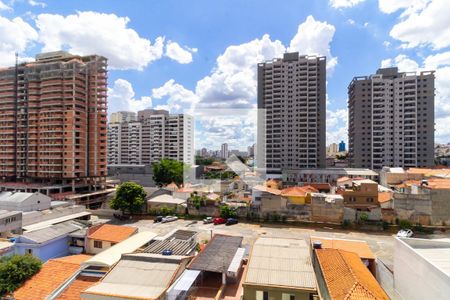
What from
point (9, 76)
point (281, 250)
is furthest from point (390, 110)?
point (9, 76)

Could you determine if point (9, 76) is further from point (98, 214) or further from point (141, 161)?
point (141, 161)

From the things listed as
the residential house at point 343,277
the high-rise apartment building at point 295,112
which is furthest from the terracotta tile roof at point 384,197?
the high-rise apartment building at point 295,112

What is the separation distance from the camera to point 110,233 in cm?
1541

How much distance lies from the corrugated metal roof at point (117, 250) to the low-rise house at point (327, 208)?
1288 centimetres

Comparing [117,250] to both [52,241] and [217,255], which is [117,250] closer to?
[52,241]

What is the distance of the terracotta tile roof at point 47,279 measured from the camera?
10.2m

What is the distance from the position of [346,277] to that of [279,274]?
222 centimetres

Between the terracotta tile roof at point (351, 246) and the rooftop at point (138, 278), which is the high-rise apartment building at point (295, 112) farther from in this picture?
the rooftop at point (138, 278)

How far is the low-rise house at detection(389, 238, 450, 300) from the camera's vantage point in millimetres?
7521

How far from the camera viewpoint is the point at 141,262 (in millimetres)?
11234

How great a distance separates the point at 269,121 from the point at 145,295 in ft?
142

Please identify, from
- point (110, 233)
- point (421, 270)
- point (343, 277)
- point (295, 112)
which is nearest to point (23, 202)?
point (110, 233)

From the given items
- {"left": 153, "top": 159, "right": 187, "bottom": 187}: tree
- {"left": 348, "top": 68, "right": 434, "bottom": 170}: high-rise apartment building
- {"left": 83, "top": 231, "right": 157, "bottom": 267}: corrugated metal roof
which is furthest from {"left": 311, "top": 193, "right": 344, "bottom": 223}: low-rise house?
{"left": 348, "top": 68, "right": 434, "bottom": 170}: high-rise apartment building

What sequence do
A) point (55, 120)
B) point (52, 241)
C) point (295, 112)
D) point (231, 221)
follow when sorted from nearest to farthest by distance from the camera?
point (52, 241), point (231, 221), point (55, 120), point (295, 112)
